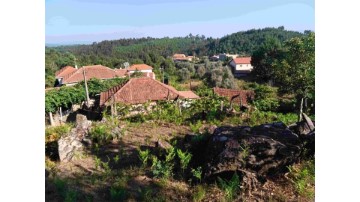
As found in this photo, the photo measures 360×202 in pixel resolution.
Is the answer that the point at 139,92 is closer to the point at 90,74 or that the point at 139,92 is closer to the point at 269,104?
the point at 269,104

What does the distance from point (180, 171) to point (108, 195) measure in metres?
0.97

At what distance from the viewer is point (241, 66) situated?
139ft

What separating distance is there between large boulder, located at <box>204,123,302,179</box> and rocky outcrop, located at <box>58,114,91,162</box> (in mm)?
2398

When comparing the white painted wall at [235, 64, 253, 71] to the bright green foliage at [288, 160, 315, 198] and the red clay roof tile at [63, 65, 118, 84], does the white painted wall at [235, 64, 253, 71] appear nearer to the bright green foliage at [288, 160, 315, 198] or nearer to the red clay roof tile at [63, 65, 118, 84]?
the red clay roof tile at [63, 65, 118, 84]

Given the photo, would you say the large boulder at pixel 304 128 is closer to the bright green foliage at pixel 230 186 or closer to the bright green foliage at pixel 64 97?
the bright green foliage at pixel 230 186

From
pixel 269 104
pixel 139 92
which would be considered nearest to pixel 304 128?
pixel 139 92

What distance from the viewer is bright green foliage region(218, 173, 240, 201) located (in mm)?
3062

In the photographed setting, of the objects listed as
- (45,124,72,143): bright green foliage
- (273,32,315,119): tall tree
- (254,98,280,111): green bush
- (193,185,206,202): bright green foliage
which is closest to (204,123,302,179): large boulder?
(193,185,206,202): bright green foliage

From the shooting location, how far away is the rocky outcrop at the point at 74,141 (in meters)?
4.78

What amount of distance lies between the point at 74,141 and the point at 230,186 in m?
3.12

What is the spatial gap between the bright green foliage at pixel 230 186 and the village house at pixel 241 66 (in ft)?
124
